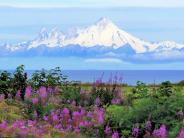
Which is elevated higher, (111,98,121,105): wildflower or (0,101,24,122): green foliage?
(111,98,121,105): wildflower

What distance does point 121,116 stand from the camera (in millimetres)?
13828

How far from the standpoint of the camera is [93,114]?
14.8m

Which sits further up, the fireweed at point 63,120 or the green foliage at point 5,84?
the green foliage at point 5,84

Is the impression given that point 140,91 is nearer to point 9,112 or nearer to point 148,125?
point 9,112

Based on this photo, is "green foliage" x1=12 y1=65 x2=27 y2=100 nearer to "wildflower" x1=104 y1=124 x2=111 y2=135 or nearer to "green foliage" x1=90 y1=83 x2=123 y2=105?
"green foliage" x1=90 y1=83 x2=123 y2=105

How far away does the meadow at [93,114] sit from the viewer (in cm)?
1249

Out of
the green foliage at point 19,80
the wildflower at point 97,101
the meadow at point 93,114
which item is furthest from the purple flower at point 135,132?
the green foliage at point 19,80

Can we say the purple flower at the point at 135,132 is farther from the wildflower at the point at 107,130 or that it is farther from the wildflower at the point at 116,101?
the wildflower at the point at 116,101

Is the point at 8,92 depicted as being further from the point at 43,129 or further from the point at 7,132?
the point at 7,132

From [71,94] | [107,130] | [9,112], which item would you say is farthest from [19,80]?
[107,130]

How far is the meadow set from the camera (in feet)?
41.0

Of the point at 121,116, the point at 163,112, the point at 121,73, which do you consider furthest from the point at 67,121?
the point at 121,73

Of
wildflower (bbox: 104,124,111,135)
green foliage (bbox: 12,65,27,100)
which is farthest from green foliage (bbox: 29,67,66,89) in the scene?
wildflower (bbox: 104,124,111,135)

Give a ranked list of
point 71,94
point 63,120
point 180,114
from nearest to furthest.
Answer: point 180,114 → point 63,120 → point 71,94
